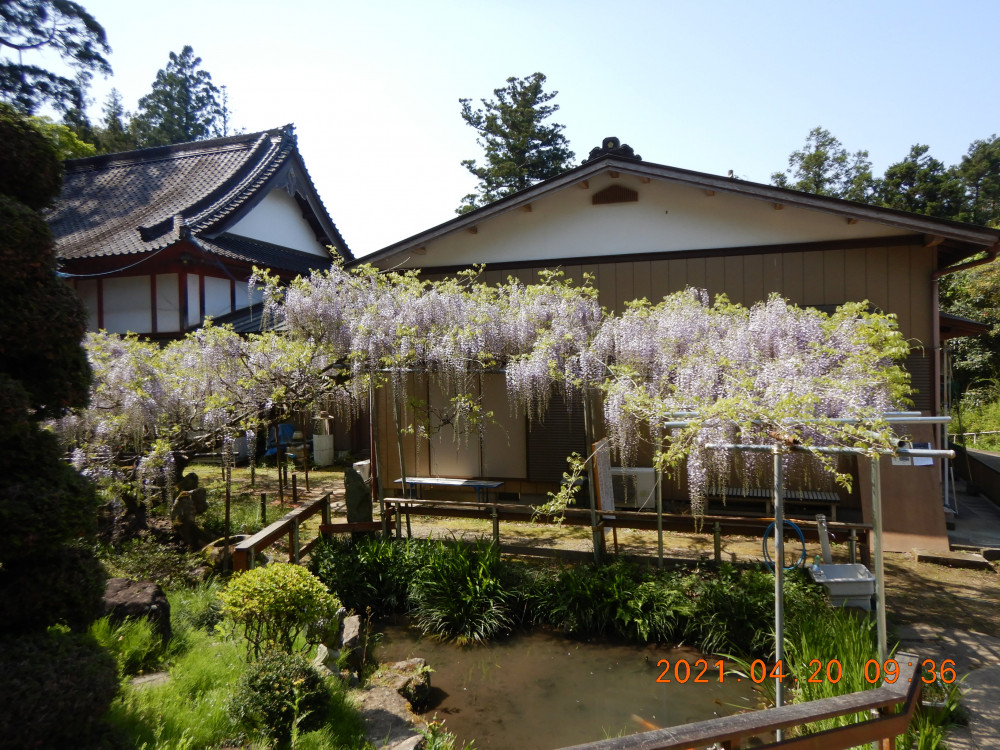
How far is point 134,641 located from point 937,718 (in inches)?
197

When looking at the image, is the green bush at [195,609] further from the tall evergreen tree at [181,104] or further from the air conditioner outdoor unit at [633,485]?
the tall evergreen tree at [181,104]

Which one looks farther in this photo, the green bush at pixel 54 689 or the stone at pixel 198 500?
the stone at pixel 198 500

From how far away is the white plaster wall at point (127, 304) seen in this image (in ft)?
44.2

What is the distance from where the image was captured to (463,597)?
18.9ft

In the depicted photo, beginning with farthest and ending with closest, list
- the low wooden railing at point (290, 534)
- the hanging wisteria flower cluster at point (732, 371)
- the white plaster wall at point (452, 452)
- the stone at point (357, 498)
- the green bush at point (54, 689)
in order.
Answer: the white plaster wall at point (452, 452)
the stone at point (357, 498)
the low wooden railing at point (290, 534)
the hanging wisteria flower cluster at point (732, 371)
the green bush at point (54, 689)

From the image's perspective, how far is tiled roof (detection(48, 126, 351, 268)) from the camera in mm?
13555

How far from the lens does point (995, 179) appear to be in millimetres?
32406

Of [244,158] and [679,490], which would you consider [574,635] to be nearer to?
[679,490]

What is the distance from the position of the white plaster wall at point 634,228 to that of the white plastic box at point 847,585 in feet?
16.1

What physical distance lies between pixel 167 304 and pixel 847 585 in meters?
13.5

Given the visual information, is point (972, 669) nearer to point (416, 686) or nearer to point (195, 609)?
point (416, 686)

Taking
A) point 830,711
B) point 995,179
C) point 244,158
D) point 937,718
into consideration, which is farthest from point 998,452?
point 995,179

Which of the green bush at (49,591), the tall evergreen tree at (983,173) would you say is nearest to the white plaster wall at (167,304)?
the green bush at (49,591)

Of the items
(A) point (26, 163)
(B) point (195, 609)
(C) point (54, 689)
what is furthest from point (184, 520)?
(A) point (26, 163)
